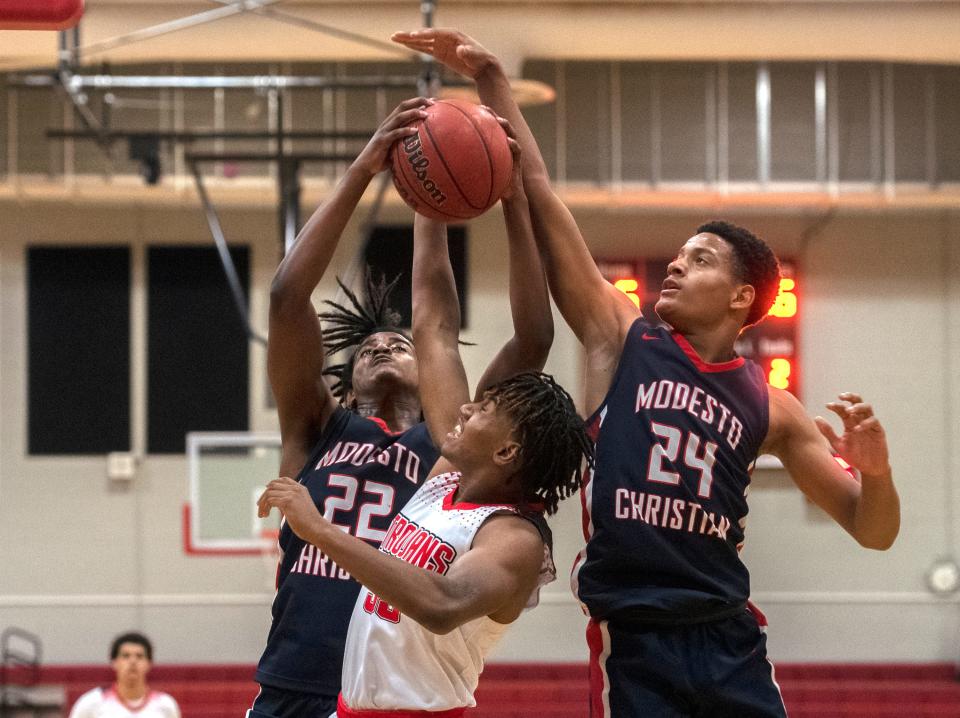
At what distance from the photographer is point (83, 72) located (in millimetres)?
9469

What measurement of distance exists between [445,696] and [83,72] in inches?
308

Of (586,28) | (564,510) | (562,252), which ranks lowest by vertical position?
(564,510)

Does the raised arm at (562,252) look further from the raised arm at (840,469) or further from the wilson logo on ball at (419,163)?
the raised arm at (840,469)

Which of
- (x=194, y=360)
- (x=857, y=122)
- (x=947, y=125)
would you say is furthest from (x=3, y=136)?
(x=947, y=125)

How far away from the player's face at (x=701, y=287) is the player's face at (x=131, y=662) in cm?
513

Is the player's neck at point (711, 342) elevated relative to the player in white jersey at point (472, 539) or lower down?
elevated

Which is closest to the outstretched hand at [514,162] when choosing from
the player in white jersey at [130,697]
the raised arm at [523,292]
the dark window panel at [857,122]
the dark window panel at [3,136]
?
the raised arm at [523,292]

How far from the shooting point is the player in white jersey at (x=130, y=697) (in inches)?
286

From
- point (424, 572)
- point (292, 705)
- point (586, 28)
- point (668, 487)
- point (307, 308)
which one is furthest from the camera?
point (586, 28)

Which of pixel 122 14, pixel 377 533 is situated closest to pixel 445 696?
pixel 377 533

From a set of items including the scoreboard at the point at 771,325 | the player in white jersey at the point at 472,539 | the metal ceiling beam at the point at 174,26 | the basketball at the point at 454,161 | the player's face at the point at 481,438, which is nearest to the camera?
the player in white jersey at the point at 472,539

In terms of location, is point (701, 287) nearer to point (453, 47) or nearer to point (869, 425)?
point (869, 425)

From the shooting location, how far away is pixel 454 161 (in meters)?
2.90

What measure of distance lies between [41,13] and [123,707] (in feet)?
16.6
